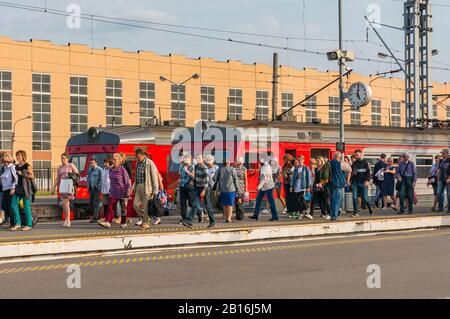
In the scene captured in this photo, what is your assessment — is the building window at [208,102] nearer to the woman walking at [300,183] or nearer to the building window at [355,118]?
the building window at [355,118]

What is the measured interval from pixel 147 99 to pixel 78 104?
727 centimetres

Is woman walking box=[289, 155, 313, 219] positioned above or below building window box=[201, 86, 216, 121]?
below

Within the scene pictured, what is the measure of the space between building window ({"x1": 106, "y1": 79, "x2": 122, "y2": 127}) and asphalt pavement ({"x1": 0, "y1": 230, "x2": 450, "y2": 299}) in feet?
201

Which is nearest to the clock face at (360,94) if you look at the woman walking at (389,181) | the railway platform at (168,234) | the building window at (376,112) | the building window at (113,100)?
the woman walking at (389,181)

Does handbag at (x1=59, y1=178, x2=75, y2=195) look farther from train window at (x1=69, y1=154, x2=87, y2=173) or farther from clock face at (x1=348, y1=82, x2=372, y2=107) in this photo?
clock face at (x1=348, y1=82, x2=372, y2=107)

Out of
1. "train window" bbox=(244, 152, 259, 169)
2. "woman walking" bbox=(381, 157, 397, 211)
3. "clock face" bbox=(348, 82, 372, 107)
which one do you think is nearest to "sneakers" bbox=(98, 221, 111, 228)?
"train window" bbox=(244, 152, 259, 169)

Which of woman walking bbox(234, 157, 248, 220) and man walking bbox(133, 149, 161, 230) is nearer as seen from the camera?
man walking bbox(133, 149, 161, 230)

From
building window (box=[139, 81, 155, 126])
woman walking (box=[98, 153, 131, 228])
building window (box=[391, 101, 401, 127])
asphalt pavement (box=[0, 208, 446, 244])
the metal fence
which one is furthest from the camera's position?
building window (box=[391, 101, 401, 127])

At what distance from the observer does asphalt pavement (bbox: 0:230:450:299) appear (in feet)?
31.1

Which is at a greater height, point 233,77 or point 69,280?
point 233,77
